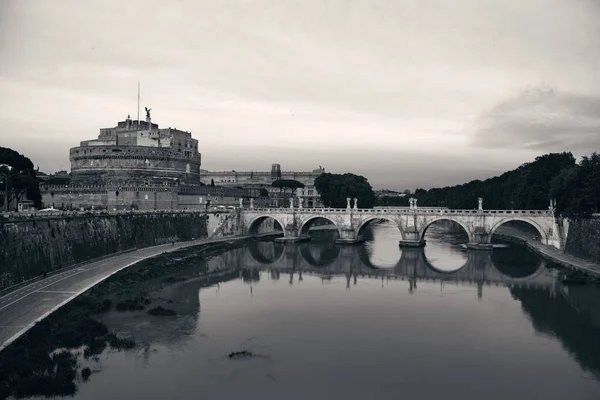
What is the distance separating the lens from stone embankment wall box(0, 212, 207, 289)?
28.9 meters

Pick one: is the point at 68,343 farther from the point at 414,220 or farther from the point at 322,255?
the point at 414,220

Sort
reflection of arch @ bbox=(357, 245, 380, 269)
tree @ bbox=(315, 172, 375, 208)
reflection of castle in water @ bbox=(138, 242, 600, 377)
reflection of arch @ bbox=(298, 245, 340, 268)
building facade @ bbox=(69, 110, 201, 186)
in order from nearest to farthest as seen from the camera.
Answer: reflection of castle in water @ bbox=(138, 242, 600, 377)
reflection of arch @ bbox=(357, 245, 380, 269)
reflection of arch @ bbox=(298, 245, 340, 268)
building facade @ bbox=(69, 110, 201, 186)
tree @ bbox=(315, 172, 375, 208)

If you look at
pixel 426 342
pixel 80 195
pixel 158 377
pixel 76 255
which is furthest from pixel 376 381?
pixel 80 195

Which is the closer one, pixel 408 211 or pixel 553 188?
pixel 553 188

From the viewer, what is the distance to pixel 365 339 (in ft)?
78.4

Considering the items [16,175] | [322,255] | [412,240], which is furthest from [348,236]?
[16,175]

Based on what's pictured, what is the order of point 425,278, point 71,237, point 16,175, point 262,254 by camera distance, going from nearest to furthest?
point 71,237 < point 425,278 < point 16,175 < point 262,254

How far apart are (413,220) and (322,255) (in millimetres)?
11596

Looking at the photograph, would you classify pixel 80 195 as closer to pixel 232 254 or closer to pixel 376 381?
pixel 232 254

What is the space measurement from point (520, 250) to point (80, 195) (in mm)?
53187

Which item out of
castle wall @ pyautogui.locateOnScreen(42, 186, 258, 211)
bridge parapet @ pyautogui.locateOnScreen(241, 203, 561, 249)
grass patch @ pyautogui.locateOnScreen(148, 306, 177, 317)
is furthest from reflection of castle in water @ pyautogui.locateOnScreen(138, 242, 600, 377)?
castle wall @ pyautogui.locateOnScreen(42, 186, 258, 211)

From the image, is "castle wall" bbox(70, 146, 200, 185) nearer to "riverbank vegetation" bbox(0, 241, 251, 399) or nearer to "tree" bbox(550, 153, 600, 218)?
"riverbank vegetation" bbox(0, 241, 251, 399)

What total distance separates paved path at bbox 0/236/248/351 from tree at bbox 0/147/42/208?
12.8m

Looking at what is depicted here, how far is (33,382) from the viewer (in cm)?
1741
